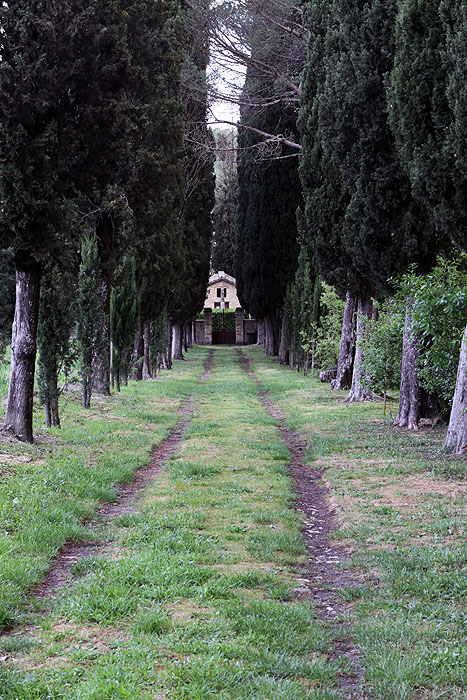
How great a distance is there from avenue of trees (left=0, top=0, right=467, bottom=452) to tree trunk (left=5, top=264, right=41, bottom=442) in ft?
0.09

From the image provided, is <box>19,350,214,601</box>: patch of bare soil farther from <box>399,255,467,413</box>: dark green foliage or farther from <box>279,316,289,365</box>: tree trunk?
<box>279,316,289,365</box>: tree trunk

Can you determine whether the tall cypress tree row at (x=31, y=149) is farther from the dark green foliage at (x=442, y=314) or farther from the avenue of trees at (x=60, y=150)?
the dark green foliage at (x=442, y=314)

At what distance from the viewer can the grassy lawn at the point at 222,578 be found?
11.0 feet

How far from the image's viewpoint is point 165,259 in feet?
69.1

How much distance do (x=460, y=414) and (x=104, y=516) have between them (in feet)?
16.4

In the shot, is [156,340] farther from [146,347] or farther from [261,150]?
[261,150]

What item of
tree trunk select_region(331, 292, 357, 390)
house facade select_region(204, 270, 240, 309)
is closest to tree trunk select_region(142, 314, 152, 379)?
tree trunk select_region(331, 292, 357, 390)

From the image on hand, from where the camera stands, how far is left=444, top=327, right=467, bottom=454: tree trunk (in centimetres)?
887

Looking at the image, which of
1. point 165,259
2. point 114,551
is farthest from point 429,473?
point 165,259

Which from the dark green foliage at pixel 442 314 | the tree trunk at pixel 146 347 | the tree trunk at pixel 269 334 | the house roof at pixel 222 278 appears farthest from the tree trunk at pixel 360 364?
the house roof at pixel 222 278

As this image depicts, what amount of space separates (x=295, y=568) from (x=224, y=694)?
6.50 ft

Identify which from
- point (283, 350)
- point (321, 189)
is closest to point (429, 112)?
point (321, 189)

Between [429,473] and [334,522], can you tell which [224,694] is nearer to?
[334,522]

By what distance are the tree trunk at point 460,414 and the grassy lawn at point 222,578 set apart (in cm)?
33
